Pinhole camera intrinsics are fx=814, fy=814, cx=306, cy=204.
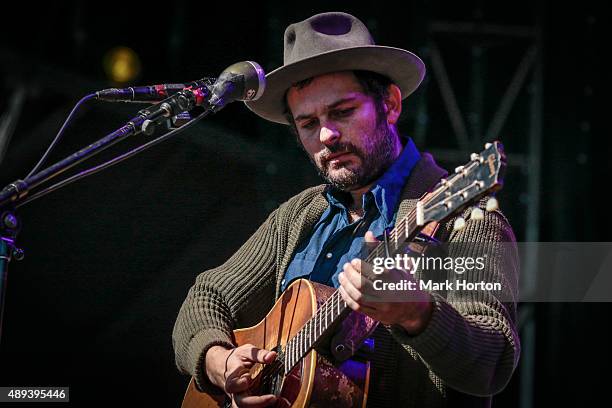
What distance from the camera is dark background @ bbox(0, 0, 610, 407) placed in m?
3.52

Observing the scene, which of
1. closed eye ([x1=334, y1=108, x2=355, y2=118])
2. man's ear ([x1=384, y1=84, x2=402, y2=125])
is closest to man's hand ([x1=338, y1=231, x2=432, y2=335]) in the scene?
closed eye ([x1=334, y1=108, x2=355, y2=118])

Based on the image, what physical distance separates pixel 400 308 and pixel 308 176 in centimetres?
177

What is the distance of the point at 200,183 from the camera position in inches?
143

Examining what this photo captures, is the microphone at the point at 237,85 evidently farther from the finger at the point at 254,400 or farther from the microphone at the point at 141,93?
the finger at the point at 254,400

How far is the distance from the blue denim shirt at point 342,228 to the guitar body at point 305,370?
0.14 meters

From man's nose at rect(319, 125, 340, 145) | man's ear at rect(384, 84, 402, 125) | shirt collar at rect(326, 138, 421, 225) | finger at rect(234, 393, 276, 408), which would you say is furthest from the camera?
man's ear at rect(384, 84, 402, 125)

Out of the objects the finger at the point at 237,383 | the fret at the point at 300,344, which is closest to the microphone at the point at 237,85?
the fret at the point at 300,344

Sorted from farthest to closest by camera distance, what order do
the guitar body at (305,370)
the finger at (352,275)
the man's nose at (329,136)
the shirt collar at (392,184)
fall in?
the man's nose at (329,136) < the shirt collar at (392,184) < the guitar body at (305,370) < the finger at (352,275)

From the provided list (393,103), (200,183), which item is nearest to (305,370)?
(393,103)

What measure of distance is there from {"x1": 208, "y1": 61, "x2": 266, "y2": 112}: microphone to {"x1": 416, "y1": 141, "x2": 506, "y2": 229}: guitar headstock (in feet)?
2.09

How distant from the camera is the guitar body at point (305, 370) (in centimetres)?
212

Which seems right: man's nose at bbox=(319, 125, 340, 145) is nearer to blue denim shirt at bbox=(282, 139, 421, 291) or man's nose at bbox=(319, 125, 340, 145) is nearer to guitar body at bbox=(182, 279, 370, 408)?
blue denim shirt at bbox=(282, 139, 421, 291)

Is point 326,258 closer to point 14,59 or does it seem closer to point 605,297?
point 605,297

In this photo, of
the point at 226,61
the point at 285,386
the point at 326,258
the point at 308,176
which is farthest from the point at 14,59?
the point at 285,386
